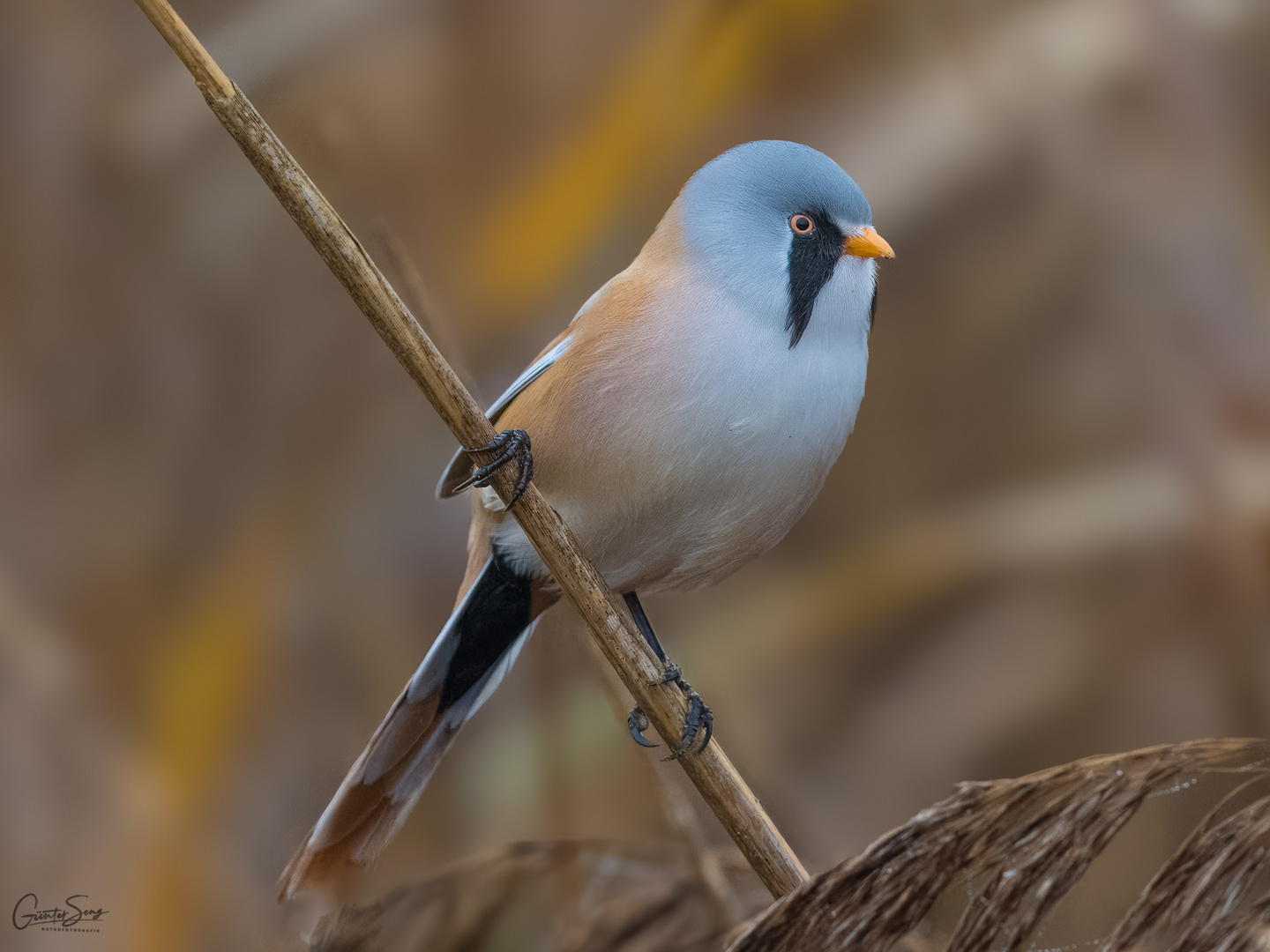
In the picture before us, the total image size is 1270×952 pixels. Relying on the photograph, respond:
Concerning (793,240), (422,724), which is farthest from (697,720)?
(793,240)

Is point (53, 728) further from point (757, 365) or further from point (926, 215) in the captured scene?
point (926, 215)

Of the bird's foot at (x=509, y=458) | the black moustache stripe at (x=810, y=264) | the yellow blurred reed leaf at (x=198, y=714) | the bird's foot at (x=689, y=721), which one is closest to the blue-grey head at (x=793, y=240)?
→ the black moustache stripe at (x=810, y=264)

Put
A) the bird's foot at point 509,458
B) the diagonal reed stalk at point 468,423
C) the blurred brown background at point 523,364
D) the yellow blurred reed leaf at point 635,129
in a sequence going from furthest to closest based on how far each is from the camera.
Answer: the yellow blurred reed leaf at point 635,129, the blurred brown background at point 523,364, the bird's foot at point 509,458, the diagonal reed stalk at point 468,423

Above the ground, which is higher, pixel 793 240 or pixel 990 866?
pixel 793 240

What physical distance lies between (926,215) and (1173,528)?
0.53 meters

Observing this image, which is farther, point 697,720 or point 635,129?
point 635,129

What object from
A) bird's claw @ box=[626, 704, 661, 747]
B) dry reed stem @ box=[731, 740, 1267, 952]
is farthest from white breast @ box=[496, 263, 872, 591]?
dry reed stem @ box=[731, 740, 1267, 952]

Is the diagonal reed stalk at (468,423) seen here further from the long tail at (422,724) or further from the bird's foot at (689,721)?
the long tail at (422,724)

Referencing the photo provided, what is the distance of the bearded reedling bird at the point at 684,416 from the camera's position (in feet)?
3.45

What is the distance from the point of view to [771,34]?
1354 millimetres

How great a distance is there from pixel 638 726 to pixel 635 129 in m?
0.80

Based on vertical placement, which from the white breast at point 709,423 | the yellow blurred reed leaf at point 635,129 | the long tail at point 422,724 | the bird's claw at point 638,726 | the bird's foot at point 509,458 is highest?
the yellow blurred reed leaf at point 635,129

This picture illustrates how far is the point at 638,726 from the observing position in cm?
124

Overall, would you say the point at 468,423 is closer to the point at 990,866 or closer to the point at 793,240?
the point at 793,240
